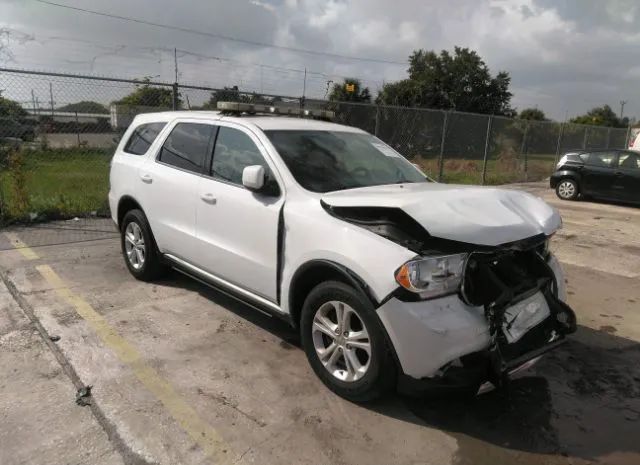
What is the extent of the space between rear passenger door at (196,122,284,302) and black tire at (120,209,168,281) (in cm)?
89

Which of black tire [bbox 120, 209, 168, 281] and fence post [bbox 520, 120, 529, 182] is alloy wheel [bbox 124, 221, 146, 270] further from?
→ fence post [bbox 520, 120, 529, 182]

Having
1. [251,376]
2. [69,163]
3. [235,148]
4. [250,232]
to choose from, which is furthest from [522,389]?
[69,163]

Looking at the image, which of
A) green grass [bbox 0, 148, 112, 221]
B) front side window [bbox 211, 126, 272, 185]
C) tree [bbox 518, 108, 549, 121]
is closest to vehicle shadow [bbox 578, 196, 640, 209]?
green grass [bbox 0, 148, 112, 221]

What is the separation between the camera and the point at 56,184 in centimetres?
890

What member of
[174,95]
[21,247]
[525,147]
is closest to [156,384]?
[21,247]

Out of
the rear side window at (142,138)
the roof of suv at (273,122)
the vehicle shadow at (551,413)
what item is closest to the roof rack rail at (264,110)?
the roof of suv at (273,122)

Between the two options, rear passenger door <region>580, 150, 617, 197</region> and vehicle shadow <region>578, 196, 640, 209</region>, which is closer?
rear passenger door <region>580, 150, 617, 197</region>

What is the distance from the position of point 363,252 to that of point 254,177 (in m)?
1.02

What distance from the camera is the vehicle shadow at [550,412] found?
2898 mm

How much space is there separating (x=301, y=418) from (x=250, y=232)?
1351 millimetres

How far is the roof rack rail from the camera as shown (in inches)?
175

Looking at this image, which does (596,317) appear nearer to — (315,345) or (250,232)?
(315,345)

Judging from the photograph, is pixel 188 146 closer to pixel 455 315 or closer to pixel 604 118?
pixel 455 315

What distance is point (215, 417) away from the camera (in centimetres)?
303
